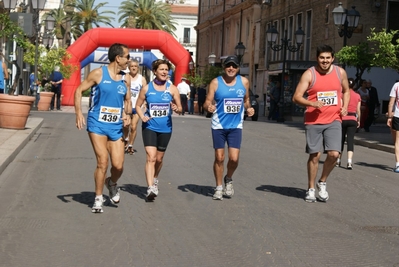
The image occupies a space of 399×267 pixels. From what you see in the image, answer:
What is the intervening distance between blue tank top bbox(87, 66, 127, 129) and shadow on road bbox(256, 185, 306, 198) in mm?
2942

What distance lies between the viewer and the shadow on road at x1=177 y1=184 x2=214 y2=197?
37.6ft

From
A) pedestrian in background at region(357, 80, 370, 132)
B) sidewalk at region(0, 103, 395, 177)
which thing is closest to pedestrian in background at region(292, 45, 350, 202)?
sidewalk at region(0, 103, 395, 177)

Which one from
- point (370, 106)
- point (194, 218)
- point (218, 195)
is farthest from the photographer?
point (370, 106)

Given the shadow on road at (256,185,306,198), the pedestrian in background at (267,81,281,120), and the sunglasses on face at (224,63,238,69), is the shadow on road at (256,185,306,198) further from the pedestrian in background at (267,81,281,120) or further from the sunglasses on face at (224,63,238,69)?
the pedestrian in background at (267,81,281,120)

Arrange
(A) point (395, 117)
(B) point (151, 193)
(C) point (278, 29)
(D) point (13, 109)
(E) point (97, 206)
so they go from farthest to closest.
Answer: (C) point (278, 29), (D) point (13, 109), (A) point (395, 117), (B) point (151, 193), (E) point (97, 206)

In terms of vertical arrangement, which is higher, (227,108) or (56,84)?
(227,108)

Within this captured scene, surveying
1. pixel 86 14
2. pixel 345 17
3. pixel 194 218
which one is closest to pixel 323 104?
pixel 194 218

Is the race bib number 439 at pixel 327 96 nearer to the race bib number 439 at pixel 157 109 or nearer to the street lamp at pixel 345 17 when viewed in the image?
the race bib number 439 at pixel 157 109

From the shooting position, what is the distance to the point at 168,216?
941 cm

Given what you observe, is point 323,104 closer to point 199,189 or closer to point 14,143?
point 199,189

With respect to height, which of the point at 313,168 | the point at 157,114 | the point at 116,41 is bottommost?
the point at 313,168

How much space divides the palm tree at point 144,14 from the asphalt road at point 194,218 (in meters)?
73.2

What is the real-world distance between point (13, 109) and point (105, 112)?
1136cm

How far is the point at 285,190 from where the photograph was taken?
12.1 m
